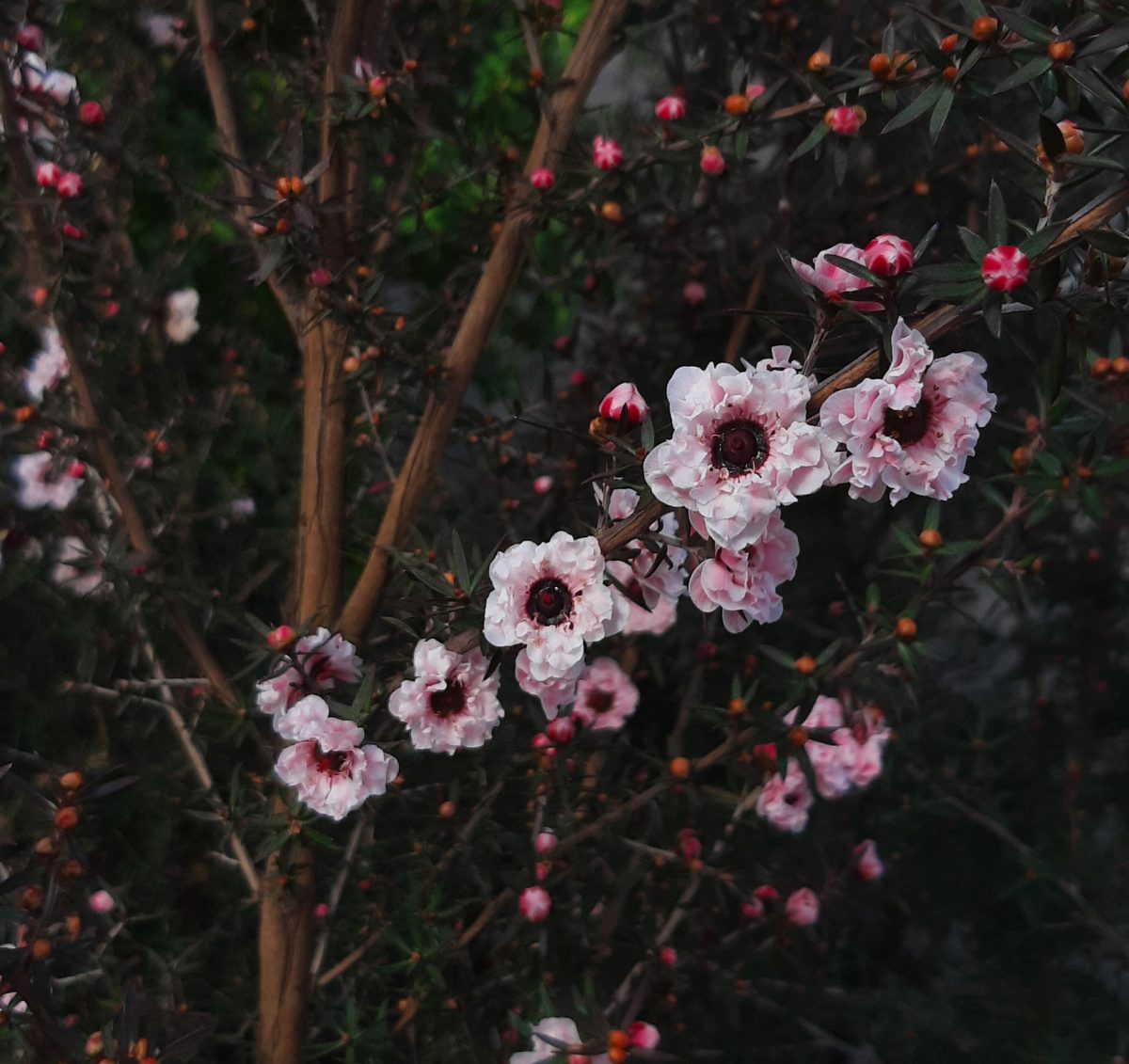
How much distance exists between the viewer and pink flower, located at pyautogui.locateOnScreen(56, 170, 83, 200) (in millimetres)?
1134

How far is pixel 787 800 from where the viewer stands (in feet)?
4.33

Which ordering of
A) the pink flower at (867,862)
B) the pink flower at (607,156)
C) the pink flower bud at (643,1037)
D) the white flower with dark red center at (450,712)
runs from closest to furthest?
the white flower with dark red center at (450,712) → the pink flower bud at (643,1037) → the pink flower at (607,156) → the pink flower at (867,862)

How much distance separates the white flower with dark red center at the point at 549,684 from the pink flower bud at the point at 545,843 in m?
0.43

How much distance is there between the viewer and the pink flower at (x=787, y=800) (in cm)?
125

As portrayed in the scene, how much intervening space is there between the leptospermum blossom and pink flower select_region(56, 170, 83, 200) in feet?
2.32

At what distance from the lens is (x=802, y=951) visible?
1.63 metres

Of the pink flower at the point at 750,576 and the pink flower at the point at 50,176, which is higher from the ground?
the pink flower at the point at 50,176

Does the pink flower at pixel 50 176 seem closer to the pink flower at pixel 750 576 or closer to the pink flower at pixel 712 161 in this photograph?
the pink flower at pixel 712 161

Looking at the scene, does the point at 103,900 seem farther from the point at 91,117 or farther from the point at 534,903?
the point at 91,117

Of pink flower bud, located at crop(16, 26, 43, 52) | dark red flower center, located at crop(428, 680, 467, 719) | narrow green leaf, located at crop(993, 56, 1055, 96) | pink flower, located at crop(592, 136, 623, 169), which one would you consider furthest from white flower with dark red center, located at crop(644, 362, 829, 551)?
pink flower bud, located at crop(16, 26, 43, 52)

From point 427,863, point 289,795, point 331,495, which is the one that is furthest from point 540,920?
point 331,495

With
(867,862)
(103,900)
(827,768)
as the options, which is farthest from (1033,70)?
(103,900)

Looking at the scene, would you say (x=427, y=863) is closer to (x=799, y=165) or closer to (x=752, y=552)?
(x=752, y=552)

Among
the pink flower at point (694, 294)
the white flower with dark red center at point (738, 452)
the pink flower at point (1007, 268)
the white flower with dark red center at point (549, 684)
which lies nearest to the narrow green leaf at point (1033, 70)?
the pink flower at point (1007, 268)
